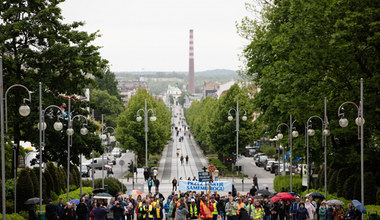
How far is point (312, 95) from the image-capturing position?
116 ft

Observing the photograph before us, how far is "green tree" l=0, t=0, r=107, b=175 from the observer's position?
37.9m

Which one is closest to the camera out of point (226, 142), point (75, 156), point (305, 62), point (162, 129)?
point (305, 62)

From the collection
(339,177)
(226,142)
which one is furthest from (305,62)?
(226,142)

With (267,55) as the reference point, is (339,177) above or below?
below

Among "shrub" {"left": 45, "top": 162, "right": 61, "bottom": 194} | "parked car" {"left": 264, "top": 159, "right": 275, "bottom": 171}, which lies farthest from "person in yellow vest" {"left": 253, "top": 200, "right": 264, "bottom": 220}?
"parked car" {"left": 264, "top": 159, "right": 275, "bottom": 171}

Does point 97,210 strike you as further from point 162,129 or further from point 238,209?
point 162,129

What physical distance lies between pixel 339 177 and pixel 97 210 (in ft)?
54.6

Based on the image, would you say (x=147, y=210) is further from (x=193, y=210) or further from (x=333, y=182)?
(x=333, y=182)

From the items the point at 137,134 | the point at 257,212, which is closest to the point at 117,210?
the point at 257,212

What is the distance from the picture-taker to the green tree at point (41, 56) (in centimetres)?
3788

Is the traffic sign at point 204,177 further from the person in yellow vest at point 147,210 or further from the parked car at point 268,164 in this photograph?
the parked car at point 268,164

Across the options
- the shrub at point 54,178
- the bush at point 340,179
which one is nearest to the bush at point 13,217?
the shrub at point 54,178

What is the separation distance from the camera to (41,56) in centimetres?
3903

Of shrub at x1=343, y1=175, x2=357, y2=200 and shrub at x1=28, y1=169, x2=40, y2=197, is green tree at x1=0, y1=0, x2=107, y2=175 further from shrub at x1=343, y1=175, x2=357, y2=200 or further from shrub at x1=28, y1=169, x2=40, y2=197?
shrub at x1=343, y1=175, x2=357, y2=200
